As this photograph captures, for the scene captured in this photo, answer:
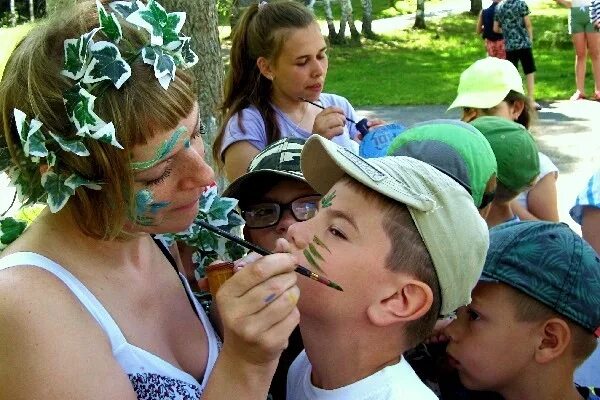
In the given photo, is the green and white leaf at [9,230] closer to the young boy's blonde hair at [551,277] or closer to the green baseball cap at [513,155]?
the young boy's blonde hair at [551,277]

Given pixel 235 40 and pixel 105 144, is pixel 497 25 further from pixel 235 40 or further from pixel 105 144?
pixel 105 144

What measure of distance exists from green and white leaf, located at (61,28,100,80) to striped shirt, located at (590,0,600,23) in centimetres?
1067

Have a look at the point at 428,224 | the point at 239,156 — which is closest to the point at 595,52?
the point at 239,156

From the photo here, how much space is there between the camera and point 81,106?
1.68 meters

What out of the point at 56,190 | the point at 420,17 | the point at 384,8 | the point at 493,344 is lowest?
the point at 384,8

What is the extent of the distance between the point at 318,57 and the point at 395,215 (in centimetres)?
239

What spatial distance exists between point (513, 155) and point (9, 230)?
6.78ft

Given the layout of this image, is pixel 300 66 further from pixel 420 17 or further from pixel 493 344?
pixel 420 17

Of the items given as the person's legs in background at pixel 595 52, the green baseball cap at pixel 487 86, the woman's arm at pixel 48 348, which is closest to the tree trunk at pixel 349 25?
the person's legs in background at pixel 595 52

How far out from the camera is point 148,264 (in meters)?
2.11

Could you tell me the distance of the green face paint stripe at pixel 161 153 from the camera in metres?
1.78

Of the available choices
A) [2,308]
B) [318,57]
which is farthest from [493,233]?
[318,57]

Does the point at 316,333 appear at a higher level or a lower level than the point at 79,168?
lower

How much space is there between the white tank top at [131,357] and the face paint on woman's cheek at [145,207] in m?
0.22
